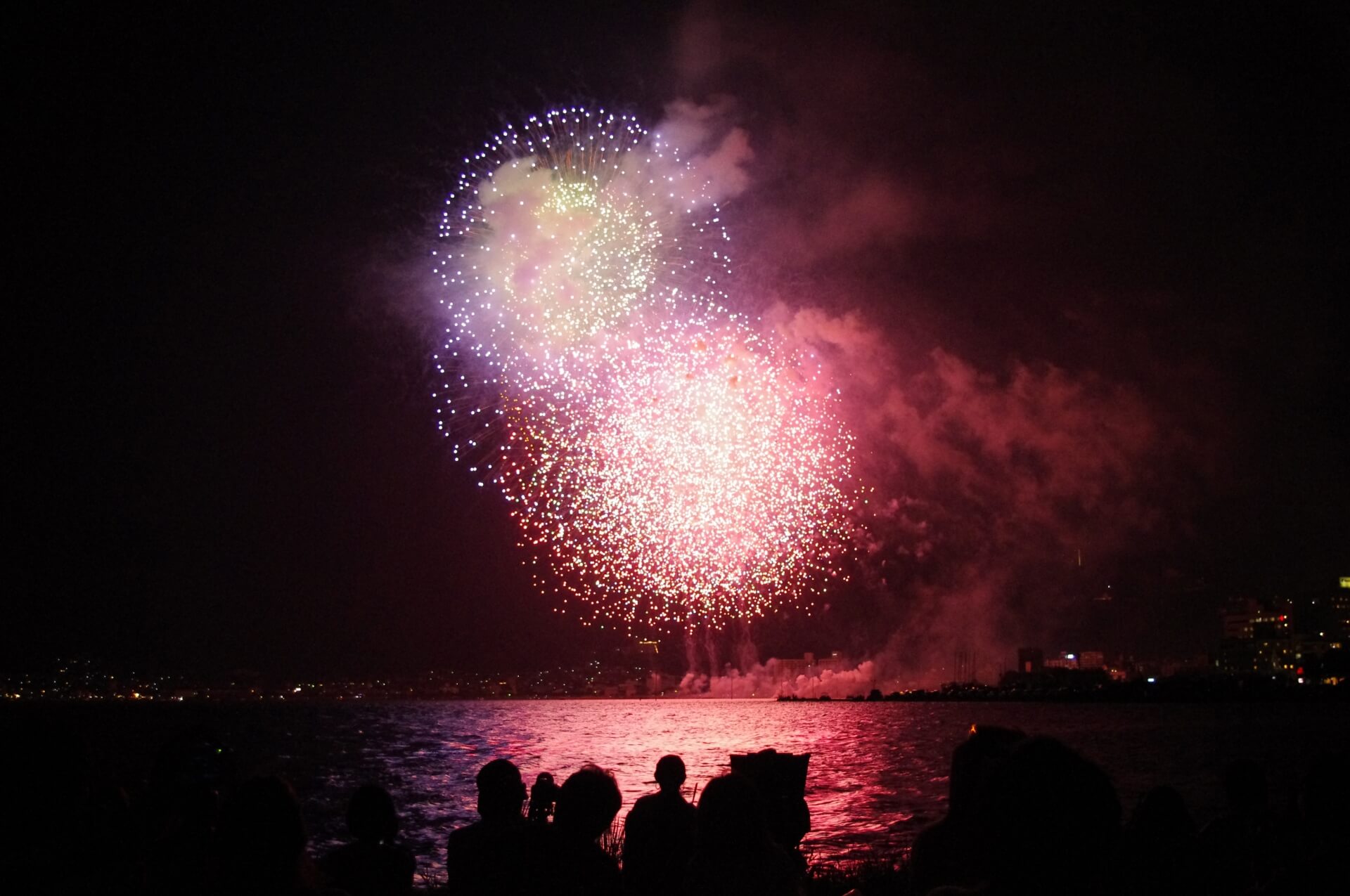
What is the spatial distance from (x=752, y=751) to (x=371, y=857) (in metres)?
17.6

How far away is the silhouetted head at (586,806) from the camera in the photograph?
4.89 m

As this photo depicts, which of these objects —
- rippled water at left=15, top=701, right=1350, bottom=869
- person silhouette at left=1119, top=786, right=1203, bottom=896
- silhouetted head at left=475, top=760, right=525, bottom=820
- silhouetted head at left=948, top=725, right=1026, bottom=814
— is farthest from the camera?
rippled water at left=15, top=701, right=1350, bottom=869

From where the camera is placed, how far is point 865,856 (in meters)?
20.1

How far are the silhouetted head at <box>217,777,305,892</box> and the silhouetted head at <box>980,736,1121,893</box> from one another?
248 cm

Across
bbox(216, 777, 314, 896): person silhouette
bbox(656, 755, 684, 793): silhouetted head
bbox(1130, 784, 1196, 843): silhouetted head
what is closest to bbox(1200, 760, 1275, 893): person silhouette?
bbox(1130, 784, 1196, 843): silhouetted head

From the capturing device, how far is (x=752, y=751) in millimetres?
23250

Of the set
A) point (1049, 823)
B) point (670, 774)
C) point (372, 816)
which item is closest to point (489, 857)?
point (372, 816)

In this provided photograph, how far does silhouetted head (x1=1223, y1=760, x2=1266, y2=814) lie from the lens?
26.1ft

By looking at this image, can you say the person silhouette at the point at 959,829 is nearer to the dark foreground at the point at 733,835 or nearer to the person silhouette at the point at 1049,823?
the dark foreground at the point at 733,835

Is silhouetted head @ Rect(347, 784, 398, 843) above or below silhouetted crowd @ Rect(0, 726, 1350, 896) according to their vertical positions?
below

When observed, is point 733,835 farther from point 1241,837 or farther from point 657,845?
point 1241,837

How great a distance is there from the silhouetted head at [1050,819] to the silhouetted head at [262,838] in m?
2.48

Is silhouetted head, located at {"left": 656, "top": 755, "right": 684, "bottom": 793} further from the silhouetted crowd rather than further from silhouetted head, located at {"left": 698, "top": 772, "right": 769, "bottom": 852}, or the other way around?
silhouetted head, located at {"left": 698, "top": 772, "right": 769, "bottom": 852}

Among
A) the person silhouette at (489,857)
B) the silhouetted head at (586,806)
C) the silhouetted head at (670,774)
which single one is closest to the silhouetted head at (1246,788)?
the silhouetted head at (670,774)
